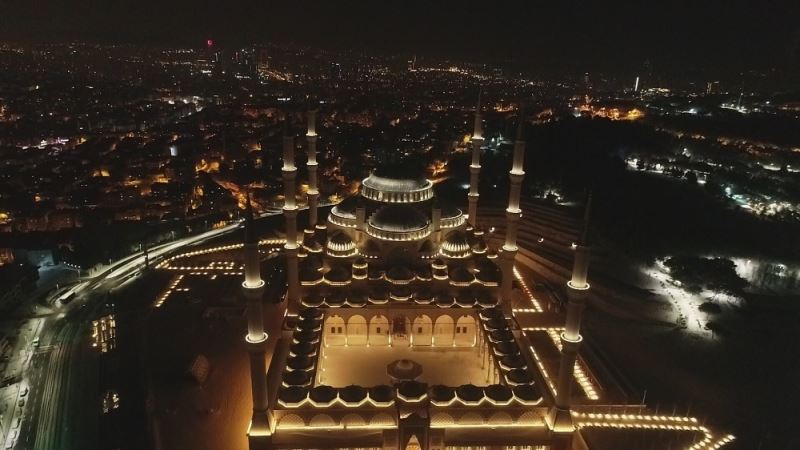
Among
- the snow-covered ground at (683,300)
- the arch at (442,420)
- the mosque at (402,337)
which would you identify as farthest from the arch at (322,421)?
the snow-covered ground at (683,300)

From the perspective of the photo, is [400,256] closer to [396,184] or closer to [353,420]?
[396,184]

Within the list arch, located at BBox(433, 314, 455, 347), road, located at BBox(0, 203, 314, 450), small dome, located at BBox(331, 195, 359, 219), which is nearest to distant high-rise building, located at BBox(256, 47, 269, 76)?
road, located at BBox(0, 203, 314, 450)

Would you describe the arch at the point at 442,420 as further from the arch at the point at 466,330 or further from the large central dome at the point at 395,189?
the large central dome at the point at 395,189

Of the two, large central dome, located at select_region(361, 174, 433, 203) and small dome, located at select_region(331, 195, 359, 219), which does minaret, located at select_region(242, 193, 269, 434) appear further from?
large central dome, located at select_region(361, 174, 433, 203)

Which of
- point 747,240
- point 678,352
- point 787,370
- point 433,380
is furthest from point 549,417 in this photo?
point 747,240

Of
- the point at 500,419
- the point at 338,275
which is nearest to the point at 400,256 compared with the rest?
the point at 338,275

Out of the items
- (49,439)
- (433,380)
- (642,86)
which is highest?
(642,86)

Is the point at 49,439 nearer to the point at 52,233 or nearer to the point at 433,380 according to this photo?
the point at 433,380
